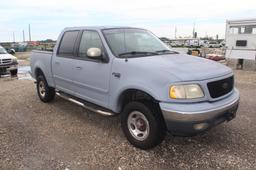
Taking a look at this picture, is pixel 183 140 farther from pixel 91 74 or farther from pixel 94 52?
pixel 94 52

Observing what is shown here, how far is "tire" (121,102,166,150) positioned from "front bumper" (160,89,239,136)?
0.22 meters

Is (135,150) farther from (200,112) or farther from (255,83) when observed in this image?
(255,83)

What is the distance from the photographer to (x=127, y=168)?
10.9 ft

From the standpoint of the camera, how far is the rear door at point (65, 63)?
5.04 m

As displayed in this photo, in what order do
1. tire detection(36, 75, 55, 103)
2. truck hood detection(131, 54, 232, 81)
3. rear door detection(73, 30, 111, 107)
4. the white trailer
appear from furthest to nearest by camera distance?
the white trailer, tire detection(36, 75, 55, 103), rear door detection(73, 30, 111, 107), truck hood detection(131, 54, 232, 81)

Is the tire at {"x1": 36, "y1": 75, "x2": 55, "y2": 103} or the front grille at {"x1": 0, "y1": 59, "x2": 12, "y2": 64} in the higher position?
the front grille at {"x1": 0, "y1": 59, "x2": 12, "y2": 64}

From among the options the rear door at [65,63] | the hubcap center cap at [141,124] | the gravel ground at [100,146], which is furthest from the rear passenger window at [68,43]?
the hubcap center cap at [141,124]

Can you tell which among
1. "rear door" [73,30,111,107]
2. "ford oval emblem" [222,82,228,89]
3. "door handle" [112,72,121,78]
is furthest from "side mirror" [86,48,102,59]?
"ford oval emblem" [222,82,228,89]

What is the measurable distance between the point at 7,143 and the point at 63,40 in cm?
248

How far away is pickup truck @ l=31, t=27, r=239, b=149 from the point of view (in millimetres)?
3207

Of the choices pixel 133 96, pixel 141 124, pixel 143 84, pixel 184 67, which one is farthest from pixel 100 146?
pixel 184 67

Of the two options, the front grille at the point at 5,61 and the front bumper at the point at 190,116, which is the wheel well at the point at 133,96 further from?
the front grille at the point at 5,61

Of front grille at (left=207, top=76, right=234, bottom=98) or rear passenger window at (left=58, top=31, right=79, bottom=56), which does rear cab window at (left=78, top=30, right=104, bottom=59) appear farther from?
front grille at (left=207, top=76, right=234, bottom=98)

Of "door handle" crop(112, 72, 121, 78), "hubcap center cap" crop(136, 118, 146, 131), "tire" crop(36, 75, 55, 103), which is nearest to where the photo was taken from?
"hubcap center cap" crop(136, 118, 146, 131)
